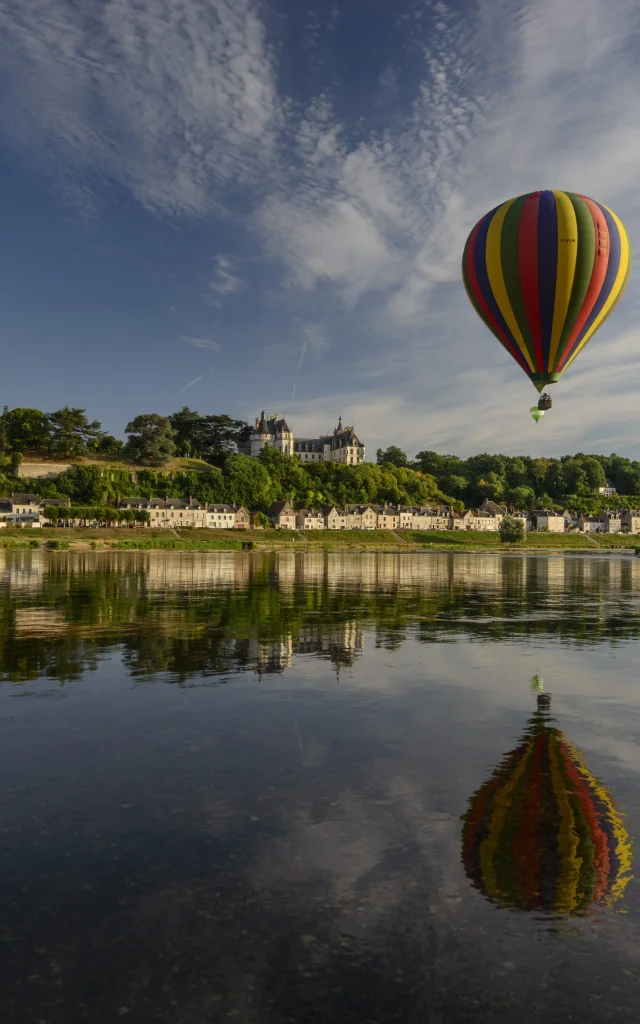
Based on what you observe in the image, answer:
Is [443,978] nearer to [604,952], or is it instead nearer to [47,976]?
[604,952]

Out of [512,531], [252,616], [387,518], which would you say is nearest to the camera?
[252,616]

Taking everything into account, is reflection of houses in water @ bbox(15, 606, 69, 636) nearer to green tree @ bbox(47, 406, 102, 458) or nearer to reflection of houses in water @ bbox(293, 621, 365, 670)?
reflection of houses in water @ bbox(293, 621, 365, 670)

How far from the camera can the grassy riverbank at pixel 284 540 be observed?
325 ft

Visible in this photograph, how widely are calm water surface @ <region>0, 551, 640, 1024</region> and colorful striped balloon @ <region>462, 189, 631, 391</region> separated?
19.6 m

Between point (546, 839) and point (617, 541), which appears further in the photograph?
point (617, 541)


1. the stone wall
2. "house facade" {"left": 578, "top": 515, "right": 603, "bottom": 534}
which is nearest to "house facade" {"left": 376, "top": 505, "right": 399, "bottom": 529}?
"house facade" {"left": 578, "top": 515, "right": 603, "bottom": 534}

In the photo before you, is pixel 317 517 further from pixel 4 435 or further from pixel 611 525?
pixel 611 525

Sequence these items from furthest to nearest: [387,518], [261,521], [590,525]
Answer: [590,525] → [387,518] → [261,521]

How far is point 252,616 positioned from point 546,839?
20.2 metres

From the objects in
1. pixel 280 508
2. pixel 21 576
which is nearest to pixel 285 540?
pixel 280 508

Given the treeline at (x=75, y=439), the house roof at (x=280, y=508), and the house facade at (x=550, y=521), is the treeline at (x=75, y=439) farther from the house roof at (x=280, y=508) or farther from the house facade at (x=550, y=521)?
the house facade at (x=550, y=521)

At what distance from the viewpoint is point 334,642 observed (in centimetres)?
2239

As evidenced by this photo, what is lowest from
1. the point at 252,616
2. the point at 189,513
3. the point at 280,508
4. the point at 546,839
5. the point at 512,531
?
the point at 546,839

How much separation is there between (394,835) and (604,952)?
2.79 meters
